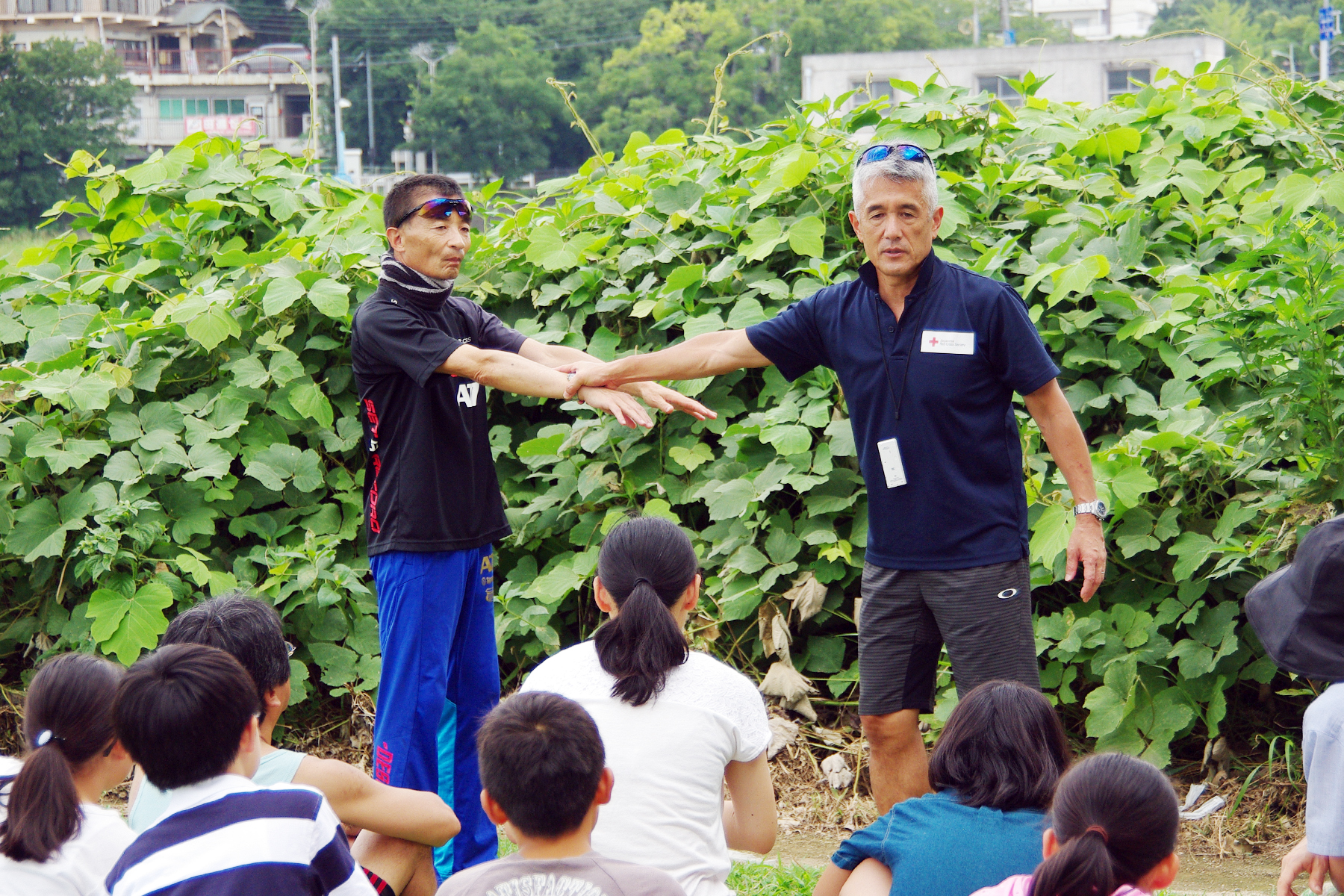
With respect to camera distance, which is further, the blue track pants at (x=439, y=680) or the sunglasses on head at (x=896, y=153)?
the blue track pants at (x=439, y=680)

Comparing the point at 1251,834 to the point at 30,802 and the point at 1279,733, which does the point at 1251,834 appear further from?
the point at 30,802

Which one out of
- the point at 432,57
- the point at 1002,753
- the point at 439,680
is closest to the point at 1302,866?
the point at 1002,753

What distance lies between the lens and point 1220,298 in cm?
385

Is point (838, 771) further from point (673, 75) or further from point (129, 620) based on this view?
point (673, 75)

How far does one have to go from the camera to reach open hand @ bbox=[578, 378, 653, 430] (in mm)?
3541

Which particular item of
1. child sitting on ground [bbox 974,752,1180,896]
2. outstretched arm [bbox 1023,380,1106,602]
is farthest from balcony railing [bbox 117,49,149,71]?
child sitting on ground [bbox 974,752,1180,896]

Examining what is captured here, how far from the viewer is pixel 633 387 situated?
3744mm

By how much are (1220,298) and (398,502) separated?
2.50 metres

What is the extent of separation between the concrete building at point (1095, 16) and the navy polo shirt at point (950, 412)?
8624 centimetres

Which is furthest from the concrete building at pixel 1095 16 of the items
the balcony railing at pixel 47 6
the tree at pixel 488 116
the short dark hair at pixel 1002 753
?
the short dark hair at pixel 1002 753

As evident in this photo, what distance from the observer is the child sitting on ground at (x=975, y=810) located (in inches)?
78.7

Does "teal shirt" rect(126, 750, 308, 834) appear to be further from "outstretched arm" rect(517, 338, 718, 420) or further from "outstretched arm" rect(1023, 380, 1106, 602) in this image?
"outstretched arm" rect(1023, 380, 1106, 602)

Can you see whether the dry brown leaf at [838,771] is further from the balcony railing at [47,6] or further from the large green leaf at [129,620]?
the balcony railing at [47,6]

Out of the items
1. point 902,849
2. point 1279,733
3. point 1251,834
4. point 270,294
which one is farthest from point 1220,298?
point 270,294
